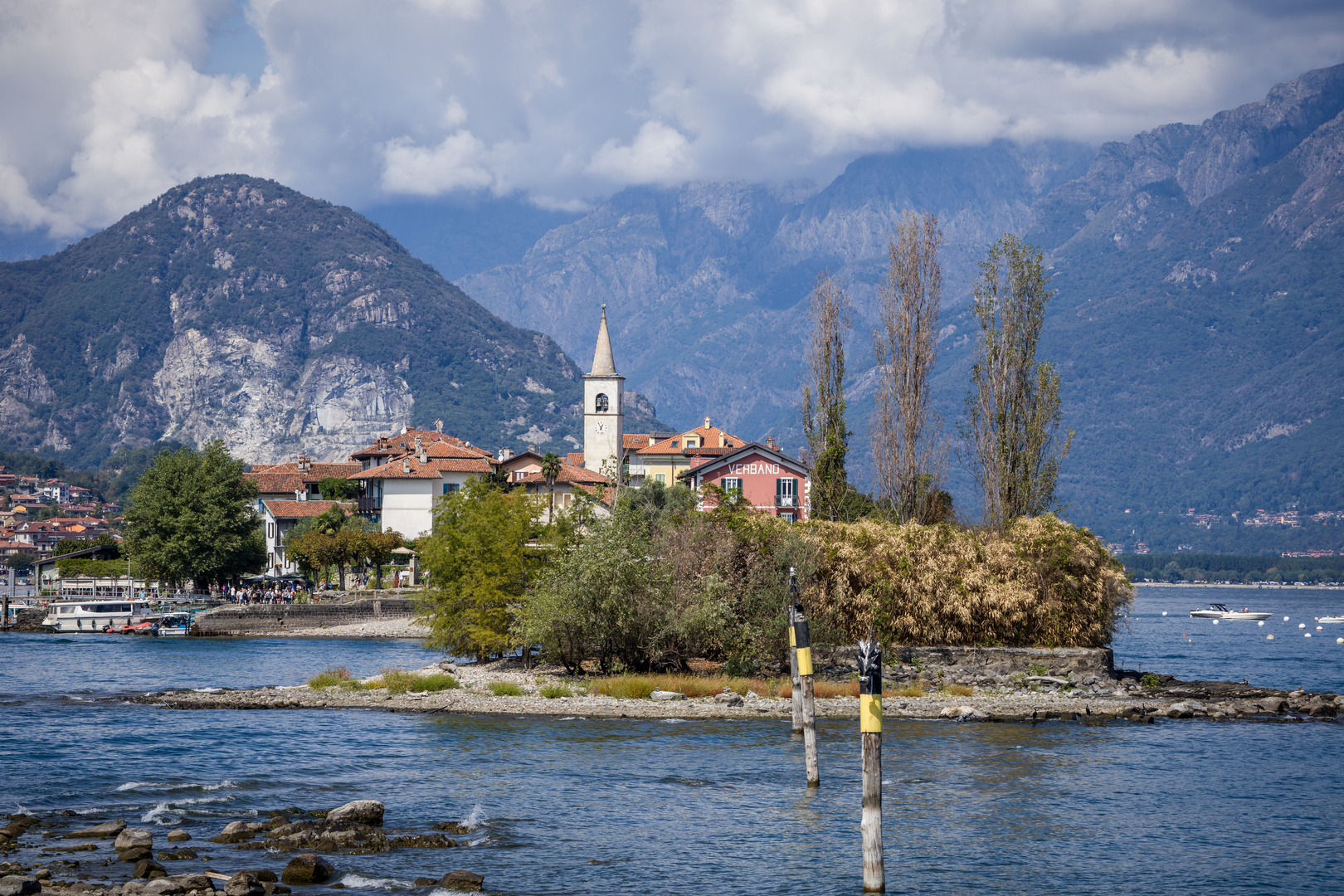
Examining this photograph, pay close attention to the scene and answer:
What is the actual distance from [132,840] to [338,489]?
351ft

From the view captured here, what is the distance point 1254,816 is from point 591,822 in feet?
46.1

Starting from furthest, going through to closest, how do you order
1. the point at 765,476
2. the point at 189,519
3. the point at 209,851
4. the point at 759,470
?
the point at 189,519, the point at 759,470, the point at 765,476, the point at 209,851

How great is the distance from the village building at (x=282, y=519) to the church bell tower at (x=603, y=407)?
2529 centimetres

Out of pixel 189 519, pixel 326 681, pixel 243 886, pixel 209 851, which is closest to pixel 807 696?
Answer: pixel 209 851

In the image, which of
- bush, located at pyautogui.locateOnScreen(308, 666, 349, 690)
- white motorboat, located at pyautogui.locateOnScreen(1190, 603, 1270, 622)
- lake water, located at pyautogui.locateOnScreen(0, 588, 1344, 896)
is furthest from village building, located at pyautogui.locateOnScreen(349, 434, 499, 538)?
white motorboat, located at pyautogui.locateOnScreen(1190, 603, 1270, 622)

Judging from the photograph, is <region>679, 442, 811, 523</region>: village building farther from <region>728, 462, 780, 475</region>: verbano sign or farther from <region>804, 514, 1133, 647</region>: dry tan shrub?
<region>804, 514, 1133, 647</region>: dry tan shrub

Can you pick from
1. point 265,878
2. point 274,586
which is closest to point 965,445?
point 265,878

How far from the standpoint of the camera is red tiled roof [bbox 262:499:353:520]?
114688 mm

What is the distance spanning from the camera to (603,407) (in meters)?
112

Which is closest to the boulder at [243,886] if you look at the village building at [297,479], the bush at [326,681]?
the bush at [326,681]

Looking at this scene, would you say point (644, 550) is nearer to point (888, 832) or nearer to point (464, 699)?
point (464, 699)

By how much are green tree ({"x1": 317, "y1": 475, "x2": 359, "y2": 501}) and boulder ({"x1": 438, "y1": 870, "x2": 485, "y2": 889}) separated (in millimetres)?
109106

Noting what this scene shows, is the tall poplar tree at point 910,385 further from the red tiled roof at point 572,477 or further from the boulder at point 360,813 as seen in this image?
the red tiled roof at point 572,477

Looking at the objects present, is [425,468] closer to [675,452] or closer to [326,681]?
[675,452]
